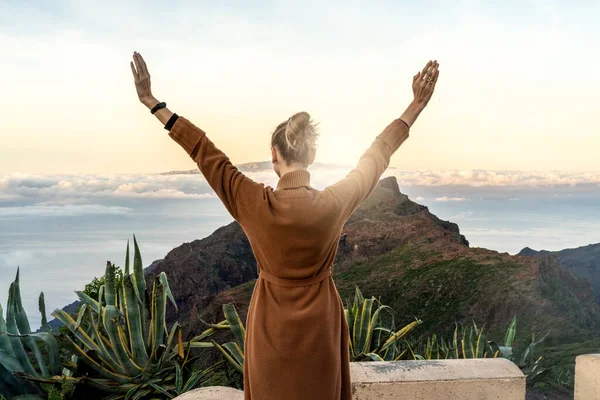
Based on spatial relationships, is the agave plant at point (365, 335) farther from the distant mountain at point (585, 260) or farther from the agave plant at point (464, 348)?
the distant mountain at point (585, 260)

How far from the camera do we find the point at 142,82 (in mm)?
1993

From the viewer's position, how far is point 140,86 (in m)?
Answer: 1.99

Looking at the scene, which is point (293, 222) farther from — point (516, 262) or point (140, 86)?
point (516, 262)

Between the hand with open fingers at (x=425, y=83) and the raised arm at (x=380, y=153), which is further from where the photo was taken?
the hand with open fingers at (x=425, y=83)

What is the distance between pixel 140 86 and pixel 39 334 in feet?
7.77

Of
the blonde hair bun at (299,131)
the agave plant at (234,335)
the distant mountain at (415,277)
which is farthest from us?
the distant mountain at (415,277)

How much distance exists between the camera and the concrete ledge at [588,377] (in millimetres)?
3602

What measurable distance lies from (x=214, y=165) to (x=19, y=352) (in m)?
2.72

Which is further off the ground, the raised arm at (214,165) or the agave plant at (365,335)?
the raised arm at (214,165)

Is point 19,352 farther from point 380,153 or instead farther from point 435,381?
point 380,153

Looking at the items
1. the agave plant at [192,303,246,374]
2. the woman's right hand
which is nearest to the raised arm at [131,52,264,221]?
the woman's right hand

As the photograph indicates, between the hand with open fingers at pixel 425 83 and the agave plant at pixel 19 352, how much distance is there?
2.74 metres

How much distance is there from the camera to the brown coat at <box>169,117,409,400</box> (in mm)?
1870

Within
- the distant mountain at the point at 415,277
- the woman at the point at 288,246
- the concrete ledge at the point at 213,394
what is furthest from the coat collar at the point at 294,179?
the distant mountain at the point at 415,277
